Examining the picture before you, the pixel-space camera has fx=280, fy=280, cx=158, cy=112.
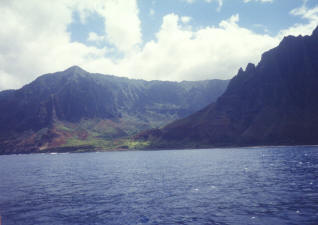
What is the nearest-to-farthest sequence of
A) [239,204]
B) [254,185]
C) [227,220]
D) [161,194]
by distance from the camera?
[227,220], [239,204], [161,194], [254,185]

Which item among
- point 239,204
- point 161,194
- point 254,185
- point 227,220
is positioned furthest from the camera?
point 254,185

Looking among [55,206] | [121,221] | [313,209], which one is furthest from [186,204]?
[55,206]

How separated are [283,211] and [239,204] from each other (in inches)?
300

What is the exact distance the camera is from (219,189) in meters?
64.0

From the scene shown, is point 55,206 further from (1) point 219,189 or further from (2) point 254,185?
(2) point 254,185

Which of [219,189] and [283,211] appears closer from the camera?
[283,211]

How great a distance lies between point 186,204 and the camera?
5084 centimetres

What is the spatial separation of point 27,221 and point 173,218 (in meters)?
22.8

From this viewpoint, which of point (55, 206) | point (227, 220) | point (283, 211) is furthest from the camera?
point (55, 206)

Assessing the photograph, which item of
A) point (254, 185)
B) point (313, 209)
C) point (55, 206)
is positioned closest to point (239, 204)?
point (313, 209)

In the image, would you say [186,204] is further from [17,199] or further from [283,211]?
[17,199]

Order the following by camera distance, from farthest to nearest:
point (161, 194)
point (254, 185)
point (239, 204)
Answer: point (254, 185), point (161, 194), point (239, 204)

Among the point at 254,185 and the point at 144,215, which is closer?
the point at 144,215

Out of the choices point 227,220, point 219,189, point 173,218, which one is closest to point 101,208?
point 173,218
